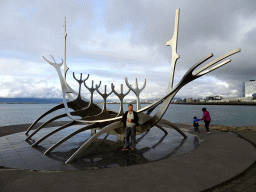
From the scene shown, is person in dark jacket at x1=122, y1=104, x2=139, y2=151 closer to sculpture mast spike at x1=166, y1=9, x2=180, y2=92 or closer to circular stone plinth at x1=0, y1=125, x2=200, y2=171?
circular stone plinth at x1=0, y1=125, x2=200, y2=171

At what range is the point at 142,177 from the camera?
4.54 m

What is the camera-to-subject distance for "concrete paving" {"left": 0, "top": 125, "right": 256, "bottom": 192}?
3988 millimetres

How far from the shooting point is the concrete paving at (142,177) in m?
3.99

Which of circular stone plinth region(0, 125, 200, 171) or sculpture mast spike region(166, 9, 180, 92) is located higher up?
sculpture mast spike region(166, 9, 180, 92)

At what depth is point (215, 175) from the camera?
181 inches

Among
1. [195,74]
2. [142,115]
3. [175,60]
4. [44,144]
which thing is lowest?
[44,144]

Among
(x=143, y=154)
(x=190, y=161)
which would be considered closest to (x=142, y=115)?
(x=143, y=154)

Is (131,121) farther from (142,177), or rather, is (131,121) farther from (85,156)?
(142,177)

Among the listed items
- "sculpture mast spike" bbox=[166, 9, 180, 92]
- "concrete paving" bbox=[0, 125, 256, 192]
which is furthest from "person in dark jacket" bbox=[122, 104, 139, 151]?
"sculpture mast spike" bbox=[166, 9, 180, 92]

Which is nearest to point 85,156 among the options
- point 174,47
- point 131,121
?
point 131,121

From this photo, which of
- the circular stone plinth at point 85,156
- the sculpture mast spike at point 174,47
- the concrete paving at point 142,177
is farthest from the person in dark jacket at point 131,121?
the sculpture mast spike at point 174,47

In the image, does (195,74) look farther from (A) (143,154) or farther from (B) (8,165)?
(B) (8,165)

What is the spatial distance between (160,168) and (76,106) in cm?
780

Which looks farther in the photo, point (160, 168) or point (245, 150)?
point (245, 150)
